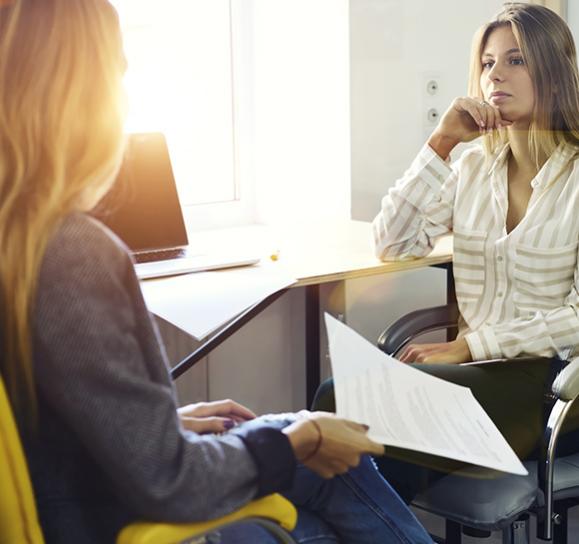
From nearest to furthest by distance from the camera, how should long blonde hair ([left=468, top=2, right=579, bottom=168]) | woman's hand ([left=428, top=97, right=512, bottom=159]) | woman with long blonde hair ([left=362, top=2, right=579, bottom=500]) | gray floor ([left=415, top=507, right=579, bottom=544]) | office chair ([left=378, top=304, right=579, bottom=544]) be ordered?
office chair ([left=378, top=304, right=579, bottom=544])
woman with long blonde hair ([left=362, top=2, right=579, bottom=500])
long blonde hair ([left=468, top=2, right=579, bottom=168])
woman's hand ([left=428, top=97, right=512, bottom=159])
gray floor ([left=415, top=507, right=579, bottom=544])

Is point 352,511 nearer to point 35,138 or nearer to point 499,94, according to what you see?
point 35,138

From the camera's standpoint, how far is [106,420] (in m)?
0.85

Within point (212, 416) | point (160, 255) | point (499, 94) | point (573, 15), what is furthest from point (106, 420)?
point (573, 15)

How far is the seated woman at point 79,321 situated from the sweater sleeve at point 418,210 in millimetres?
1121

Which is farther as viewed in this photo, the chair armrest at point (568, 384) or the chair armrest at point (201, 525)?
the chair armrest at point (568, 384)

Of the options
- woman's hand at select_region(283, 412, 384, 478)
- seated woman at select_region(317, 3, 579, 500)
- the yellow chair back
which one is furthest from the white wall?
the yellow chair back

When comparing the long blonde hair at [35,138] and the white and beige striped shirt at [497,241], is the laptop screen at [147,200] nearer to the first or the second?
the white and beige striped shirt at [497,241]

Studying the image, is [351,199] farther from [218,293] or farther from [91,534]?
[91,534]

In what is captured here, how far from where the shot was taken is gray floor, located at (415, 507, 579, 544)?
2.18m

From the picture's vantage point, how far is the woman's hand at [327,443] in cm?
101

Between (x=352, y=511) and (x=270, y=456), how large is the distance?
301 millimetres

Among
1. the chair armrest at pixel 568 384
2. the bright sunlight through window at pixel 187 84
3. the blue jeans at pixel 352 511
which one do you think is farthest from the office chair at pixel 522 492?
the bright sunlight through window at pixel 187 84

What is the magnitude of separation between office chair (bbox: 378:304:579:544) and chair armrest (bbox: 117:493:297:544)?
55 cm

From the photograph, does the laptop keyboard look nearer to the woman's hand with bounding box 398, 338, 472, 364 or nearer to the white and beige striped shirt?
the white and beige striped shirt
